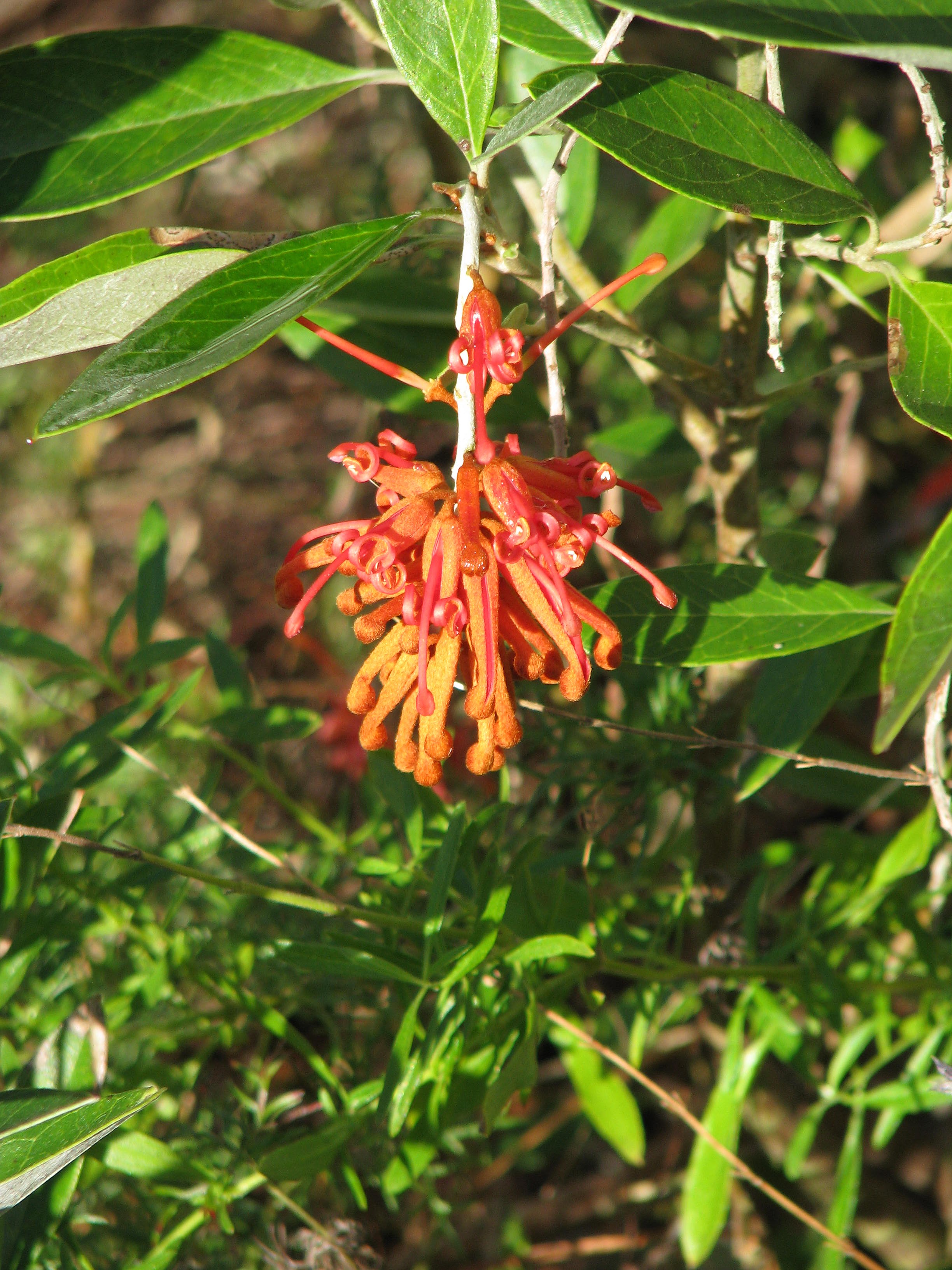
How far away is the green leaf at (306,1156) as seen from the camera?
0.70 m

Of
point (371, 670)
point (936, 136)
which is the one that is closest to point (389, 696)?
point (371, 670)

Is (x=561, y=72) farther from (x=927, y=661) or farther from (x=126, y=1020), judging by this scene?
(x=126, y=1020)

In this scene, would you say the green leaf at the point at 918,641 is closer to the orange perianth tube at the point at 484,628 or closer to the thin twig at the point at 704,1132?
the orange perianth tube at the point at 484,628

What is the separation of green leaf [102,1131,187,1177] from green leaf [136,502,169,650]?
42cm

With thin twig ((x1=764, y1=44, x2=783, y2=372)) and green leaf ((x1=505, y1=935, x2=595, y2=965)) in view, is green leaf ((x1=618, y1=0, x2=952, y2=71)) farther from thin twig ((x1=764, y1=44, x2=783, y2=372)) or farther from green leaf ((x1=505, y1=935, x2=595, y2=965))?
green leaf ((x1=505, y1=935, x2=595, y2=965))

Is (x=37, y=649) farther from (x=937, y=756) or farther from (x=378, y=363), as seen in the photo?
(x=937, y=756)

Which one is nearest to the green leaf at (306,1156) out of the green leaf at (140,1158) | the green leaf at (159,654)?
the green leaf at (140,1158)

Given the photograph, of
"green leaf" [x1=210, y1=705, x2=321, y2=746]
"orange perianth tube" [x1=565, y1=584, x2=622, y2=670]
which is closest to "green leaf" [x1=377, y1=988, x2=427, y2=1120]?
"orange perianth tube" [x1=565, y1=584, x2=622, y2=670]

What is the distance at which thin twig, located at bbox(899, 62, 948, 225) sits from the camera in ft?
1.92

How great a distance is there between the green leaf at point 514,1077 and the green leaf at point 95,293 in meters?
0.50

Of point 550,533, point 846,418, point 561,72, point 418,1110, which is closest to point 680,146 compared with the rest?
point 561,72

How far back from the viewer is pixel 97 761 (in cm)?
92

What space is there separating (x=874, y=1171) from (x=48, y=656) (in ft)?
3.86

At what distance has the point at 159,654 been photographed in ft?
3.05
